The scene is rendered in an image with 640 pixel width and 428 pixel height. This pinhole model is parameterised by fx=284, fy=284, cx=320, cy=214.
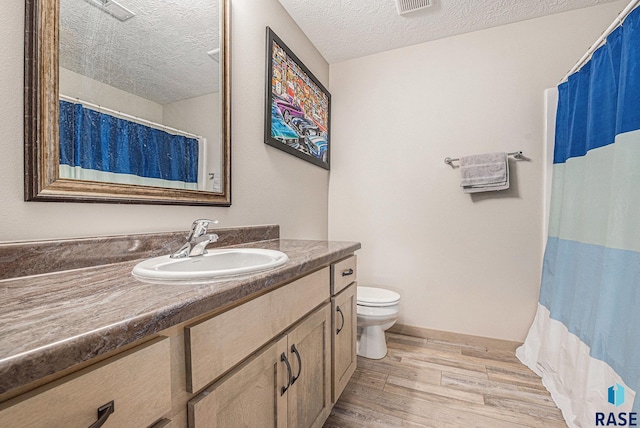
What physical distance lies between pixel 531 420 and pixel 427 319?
0.91 meters

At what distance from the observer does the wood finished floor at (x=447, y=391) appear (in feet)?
4.40

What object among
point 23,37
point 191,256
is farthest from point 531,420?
point 23,37

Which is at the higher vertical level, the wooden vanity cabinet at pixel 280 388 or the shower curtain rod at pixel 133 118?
the shower curtain rod at pixel 133 118

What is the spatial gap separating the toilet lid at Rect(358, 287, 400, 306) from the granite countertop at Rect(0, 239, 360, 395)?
1145 mm

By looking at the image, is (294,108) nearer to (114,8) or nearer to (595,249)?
(114,8)

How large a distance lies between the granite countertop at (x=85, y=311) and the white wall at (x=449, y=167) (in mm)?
1688

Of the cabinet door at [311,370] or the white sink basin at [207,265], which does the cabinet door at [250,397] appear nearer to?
the cabinet door at [311,370]

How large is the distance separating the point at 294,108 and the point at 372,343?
65.2 inches

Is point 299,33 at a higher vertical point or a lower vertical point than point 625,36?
higher

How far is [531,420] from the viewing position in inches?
52.2

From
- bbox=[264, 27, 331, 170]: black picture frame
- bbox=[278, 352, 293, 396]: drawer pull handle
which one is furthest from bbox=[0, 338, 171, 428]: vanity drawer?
bbox=[264, 27, 331, 170]: black picture frame

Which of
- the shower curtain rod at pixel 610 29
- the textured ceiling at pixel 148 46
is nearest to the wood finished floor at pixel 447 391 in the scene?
the textured ceiling at pixel 148 46

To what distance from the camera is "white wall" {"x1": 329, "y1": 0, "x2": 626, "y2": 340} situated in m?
1.94

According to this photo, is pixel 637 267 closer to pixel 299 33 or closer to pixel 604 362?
pixel 604 362
